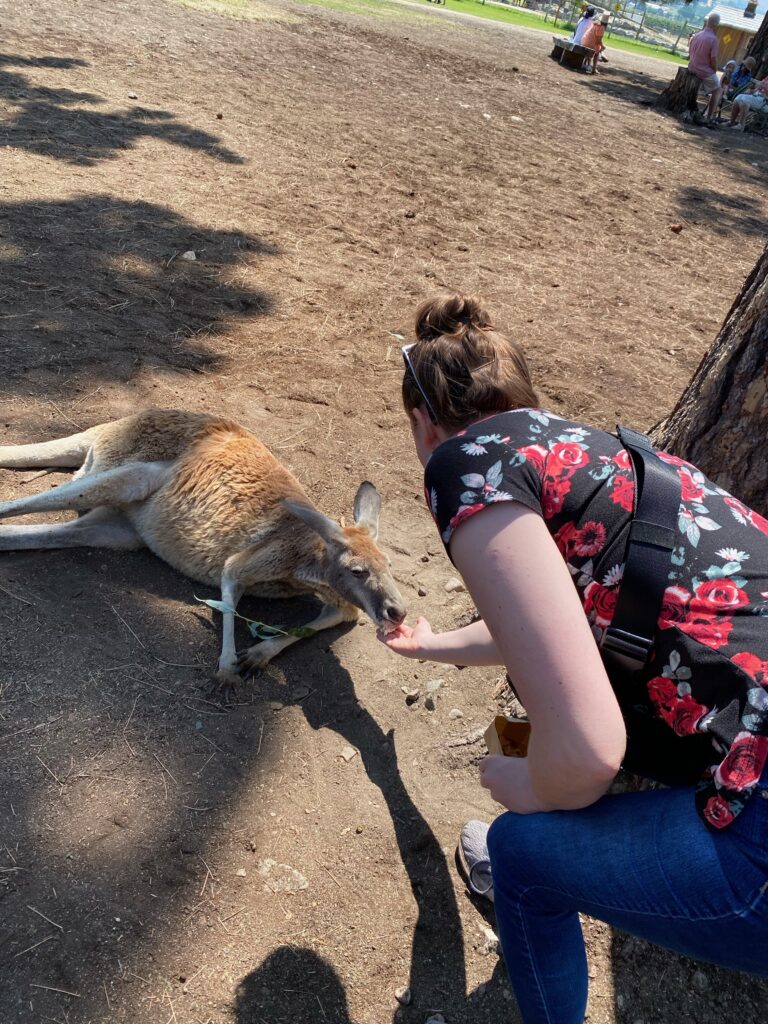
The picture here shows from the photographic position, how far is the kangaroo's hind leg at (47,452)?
354 cm

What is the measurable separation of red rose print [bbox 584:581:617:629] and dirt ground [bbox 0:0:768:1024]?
122 centimetres

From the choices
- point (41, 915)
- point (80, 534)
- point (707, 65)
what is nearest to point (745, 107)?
point (707, 65)

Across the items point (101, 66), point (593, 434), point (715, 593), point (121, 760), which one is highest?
point (593, 434)

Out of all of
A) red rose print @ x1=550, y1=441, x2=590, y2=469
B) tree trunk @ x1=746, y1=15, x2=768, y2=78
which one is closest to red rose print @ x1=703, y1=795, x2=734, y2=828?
red rose print @ x1=550, y1=441, x2=590, y2=469

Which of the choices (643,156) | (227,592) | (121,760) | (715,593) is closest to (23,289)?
(227,592)

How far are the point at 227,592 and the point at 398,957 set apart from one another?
1485 millimetres

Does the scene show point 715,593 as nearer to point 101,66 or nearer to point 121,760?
point 121,760

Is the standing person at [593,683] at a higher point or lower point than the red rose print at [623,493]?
lower

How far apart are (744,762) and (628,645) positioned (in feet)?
0.82

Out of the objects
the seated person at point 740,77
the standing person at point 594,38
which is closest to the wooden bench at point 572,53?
the standing person at point 594,38

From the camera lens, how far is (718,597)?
53.9 inches

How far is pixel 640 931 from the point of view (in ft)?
4.68

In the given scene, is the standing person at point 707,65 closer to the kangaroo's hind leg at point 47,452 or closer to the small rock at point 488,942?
the kangaroo's hind leg at point 47,452

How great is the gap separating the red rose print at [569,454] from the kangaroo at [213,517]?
1.53m
